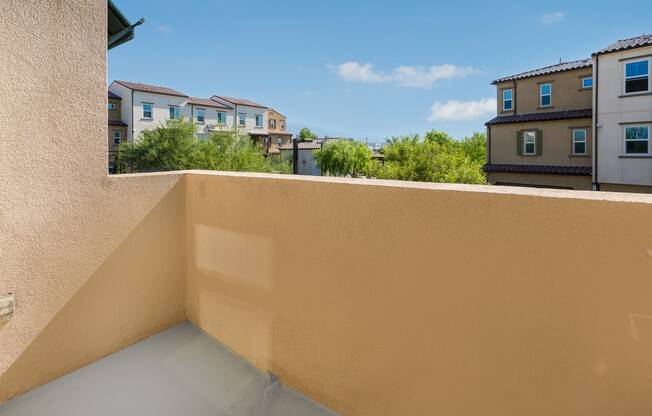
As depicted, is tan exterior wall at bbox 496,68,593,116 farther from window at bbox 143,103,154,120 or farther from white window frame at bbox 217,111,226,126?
window at bbox 143,103,154,120

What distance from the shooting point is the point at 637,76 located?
643 inches

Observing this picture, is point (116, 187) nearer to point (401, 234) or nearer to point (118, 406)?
point (118, 406)

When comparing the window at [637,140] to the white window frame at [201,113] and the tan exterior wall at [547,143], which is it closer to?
the tan exterior wall at [547,143]

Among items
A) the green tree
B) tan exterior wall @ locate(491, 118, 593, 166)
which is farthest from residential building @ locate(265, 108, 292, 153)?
tan exterior wall @ locate(491, 118, 593, 166)

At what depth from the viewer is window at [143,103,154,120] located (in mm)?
34000

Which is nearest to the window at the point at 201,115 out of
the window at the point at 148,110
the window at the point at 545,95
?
the window at the point at 148,110

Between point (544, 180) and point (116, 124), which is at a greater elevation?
point (116, 124)

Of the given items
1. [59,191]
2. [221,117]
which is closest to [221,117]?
[221,117]

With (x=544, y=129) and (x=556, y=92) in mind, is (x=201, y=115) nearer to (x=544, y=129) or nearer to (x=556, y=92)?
(x=544, y=129)

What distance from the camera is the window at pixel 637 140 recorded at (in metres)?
16.5

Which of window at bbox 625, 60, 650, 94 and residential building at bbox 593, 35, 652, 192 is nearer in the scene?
window at bbox 625, 60, 650, 94

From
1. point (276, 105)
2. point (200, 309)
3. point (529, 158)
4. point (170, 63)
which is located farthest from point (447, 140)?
point (200, 309)

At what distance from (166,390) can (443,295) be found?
86.9 inches

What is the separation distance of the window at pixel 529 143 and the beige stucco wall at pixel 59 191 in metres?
21.6
